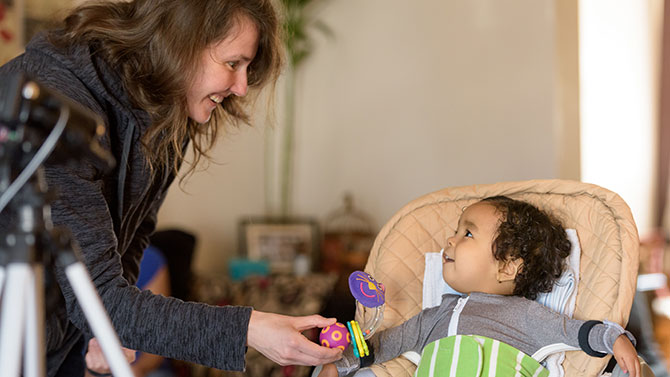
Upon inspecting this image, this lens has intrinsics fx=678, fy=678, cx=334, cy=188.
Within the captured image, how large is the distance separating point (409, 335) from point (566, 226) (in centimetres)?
42

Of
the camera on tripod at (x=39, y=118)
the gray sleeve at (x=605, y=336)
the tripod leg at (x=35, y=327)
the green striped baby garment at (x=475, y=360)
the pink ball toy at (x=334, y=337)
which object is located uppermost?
the camera on tripod at (x=39, y=118)

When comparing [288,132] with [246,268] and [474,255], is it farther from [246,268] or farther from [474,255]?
[474,255]

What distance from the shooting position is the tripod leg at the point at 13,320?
0.66 metres

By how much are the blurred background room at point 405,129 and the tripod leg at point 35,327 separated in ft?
6.77

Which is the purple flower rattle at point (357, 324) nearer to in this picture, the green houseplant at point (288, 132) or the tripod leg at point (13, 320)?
the tripod leg at point (13, 320)

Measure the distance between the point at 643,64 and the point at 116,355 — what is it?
3.80 m

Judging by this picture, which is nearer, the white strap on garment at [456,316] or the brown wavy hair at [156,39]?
the brown wavy hair at [156,39]

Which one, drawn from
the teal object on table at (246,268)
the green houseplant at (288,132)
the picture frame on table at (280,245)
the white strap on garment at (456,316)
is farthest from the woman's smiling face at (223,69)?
the green houseplant at (288,132)

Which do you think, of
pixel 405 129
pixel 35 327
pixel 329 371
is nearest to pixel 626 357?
pixel 329 371

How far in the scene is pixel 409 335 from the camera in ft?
4.68

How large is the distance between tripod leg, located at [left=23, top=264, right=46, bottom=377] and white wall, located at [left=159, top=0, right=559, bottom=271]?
7.98ft

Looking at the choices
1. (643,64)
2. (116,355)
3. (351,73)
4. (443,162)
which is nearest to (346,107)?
(351,73)

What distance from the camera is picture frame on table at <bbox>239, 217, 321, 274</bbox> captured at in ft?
11.1

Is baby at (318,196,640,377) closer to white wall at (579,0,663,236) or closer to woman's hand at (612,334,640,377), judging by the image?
woman's hand at (612,334,640,377)
